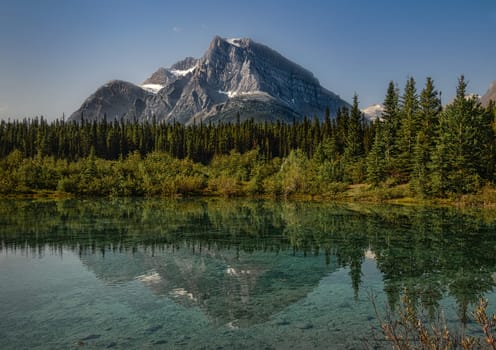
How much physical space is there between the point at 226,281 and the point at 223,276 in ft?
3.66

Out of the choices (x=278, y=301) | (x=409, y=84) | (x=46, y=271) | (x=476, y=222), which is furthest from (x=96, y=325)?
(x=409, y=84)

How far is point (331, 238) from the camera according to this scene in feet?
108

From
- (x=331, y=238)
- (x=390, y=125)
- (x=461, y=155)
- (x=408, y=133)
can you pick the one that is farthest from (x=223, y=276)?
(x=390, y=125)

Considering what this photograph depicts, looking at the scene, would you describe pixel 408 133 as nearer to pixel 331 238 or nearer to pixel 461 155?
pixel 461 155

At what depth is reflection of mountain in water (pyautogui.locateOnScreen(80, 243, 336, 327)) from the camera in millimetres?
15992

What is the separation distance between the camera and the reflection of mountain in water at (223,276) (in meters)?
16.0

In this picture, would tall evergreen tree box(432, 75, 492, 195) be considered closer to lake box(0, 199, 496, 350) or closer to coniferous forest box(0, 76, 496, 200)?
coniferous forest box(0, 76, 496, 200)

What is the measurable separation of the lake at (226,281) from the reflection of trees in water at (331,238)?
149mm

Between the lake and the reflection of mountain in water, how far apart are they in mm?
71

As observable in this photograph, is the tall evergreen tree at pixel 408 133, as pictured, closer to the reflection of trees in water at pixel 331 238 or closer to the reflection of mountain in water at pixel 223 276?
the reflection of trees in water at pixel 331 238

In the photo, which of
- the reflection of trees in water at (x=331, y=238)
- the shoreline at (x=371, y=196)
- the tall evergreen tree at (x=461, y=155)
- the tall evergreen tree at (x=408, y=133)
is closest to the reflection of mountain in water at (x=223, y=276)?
the reflection of trees in water at (x=331, y=238)

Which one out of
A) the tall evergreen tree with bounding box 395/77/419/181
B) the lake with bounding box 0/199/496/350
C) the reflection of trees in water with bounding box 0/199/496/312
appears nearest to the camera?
the lake with bounding box 0/199/496/350

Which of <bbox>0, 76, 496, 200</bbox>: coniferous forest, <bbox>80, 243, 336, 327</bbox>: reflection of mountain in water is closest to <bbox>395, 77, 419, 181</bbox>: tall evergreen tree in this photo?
<bbox>0, 76, 496, 200</bbox>: coniferous forest

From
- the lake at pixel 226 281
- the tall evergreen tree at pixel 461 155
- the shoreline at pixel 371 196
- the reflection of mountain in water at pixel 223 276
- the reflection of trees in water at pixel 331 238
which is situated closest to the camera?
the lake at pixel 226 281
